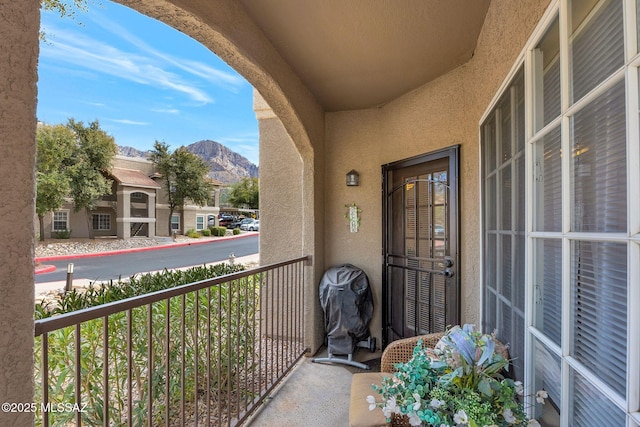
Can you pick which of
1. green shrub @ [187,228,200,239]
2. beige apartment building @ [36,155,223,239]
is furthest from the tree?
green shrub @ [187,228,200,239]

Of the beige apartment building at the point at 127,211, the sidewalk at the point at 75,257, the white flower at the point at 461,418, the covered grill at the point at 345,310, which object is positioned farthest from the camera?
the beige apartment building at the point at 127,211

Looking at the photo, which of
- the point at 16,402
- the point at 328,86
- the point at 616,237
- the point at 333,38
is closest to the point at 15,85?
the point at 16,402

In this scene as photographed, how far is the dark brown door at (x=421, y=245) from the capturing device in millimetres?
2656

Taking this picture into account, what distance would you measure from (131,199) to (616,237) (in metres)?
20.8

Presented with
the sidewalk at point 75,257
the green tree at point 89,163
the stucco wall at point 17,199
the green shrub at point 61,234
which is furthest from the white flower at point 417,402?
the green shrub at point 61,234

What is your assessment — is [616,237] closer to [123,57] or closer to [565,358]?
[565,358]

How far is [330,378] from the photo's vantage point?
2.82m

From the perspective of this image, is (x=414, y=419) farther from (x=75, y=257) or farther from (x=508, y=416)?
(x=75, y=257)

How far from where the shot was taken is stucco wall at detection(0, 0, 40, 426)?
779 millimetres

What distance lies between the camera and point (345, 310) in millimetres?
3170

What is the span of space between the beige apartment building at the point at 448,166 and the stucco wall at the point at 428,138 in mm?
17

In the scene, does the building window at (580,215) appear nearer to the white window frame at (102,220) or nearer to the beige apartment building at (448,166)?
the beige apartment building at (448,166)

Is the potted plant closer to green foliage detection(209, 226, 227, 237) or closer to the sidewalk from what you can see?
the sidewalk

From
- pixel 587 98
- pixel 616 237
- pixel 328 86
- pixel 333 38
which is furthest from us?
pixel 328 86
